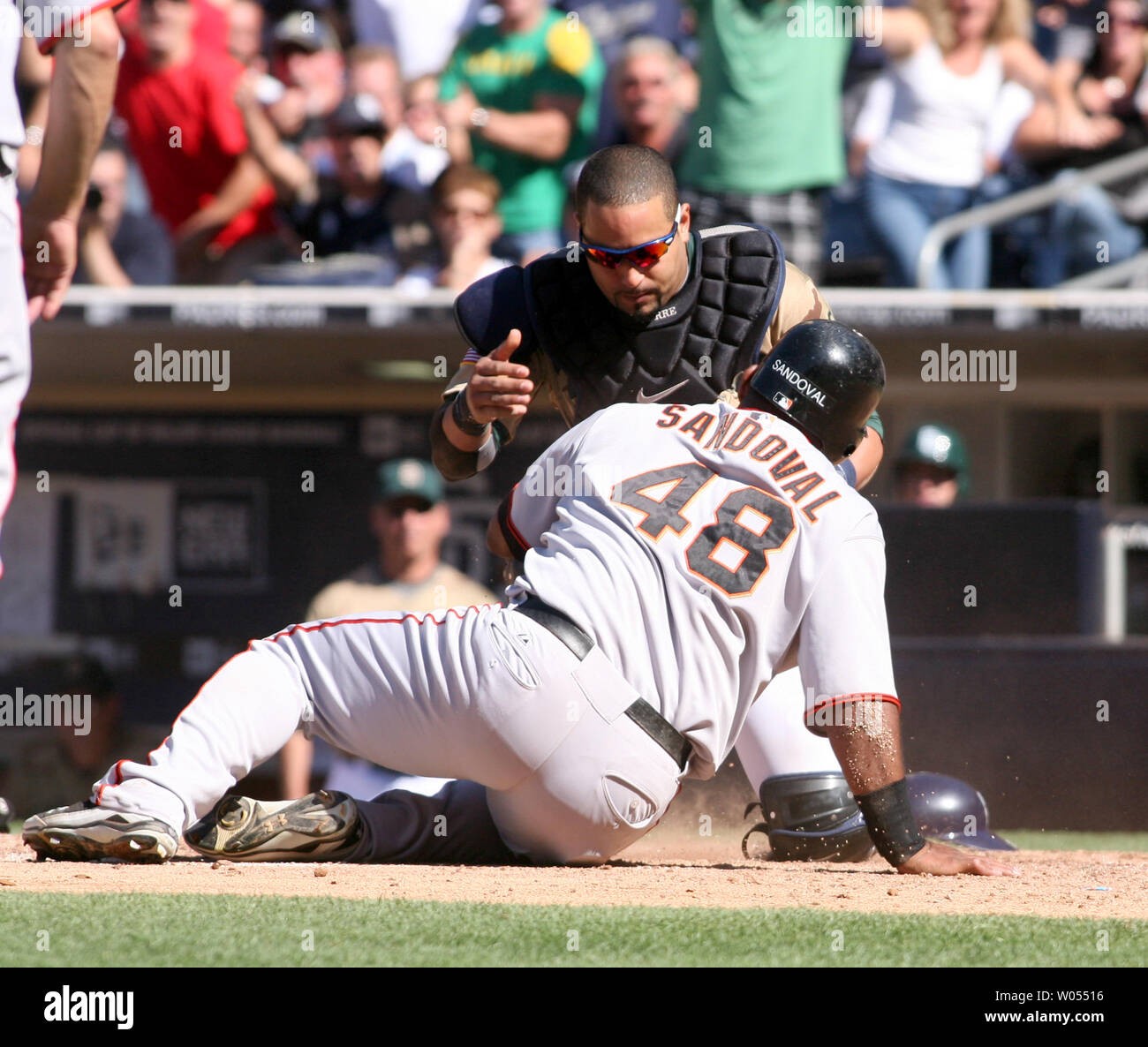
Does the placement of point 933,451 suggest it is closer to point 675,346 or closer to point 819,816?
point 675,346

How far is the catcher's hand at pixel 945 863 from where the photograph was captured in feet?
12.0

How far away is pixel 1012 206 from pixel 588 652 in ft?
15.4

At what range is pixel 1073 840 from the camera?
571cm

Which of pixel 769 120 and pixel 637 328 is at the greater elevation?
pixel 769 120

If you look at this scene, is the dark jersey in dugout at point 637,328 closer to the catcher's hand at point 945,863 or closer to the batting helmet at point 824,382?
the batting helmet at point 824,382

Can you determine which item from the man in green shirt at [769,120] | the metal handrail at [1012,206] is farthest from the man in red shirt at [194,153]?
the metal handrail at [1012,206]

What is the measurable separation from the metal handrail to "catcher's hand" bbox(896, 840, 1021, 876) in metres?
4.18

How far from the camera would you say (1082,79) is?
8.04 m

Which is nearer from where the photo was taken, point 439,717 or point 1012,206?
point 439,717

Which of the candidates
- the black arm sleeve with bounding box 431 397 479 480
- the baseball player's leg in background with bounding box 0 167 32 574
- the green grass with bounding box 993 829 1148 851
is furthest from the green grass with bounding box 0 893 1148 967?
the green grass with bounding box 993 829 1148 851

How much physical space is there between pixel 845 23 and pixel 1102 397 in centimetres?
220

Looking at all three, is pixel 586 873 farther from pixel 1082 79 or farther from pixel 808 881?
pixel 1082 79

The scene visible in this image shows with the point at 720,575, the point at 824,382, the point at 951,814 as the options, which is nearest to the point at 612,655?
the point at 720,575

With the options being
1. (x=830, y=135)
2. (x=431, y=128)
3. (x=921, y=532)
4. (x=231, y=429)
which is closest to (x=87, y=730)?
(x=231, y=429)
